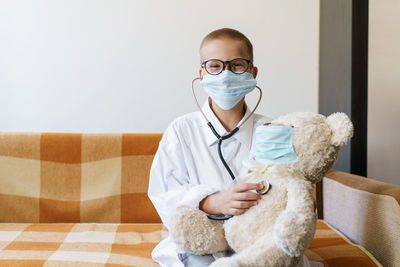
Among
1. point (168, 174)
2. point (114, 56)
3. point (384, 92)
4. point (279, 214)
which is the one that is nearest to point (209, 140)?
point (168, 174)

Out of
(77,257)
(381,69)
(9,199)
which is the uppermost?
(381,69)

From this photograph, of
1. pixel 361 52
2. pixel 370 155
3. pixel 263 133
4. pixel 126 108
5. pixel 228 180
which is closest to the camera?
pixel 263 133

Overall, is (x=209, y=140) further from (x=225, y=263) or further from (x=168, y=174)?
(x=225, y=263)

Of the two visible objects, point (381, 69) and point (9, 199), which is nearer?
point (9, 199)

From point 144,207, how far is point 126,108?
1.65ft

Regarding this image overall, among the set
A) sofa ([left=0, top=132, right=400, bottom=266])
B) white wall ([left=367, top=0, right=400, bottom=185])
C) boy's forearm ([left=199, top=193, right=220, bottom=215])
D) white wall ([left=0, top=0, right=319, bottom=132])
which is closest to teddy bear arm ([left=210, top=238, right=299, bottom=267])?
boy's forearm ([left=199, top=193, right=220, bottom=215])

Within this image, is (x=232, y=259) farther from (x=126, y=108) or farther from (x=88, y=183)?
(x=126, y=108)

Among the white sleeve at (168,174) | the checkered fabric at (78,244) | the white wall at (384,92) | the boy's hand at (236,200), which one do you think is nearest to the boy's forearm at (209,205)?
the boy's hand at (236,200)

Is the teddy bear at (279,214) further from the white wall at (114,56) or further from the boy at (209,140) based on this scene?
the white wall at (114,56)

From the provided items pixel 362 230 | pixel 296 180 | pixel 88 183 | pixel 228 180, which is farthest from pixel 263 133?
pixel 88 183

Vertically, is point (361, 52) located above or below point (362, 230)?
above

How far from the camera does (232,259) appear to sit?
78cm

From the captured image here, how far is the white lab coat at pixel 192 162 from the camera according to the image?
3.63 feet

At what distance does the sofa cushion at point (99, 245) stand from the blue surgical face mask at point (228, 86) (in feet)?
1.81
